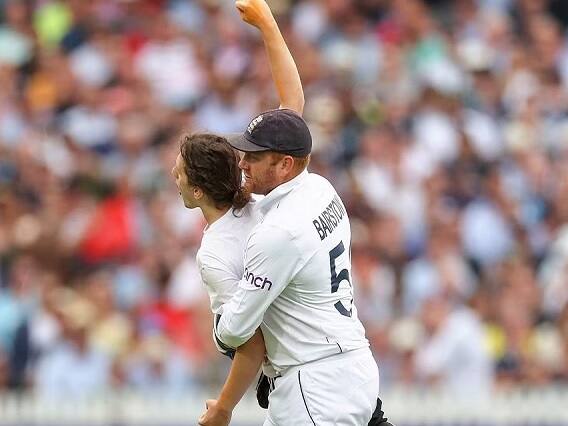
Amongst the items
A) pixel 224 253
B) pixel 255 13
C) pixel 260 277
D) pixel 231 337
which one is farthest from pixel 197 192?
pixel 255 13

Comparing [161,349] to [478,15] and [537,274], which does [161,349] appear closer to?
[537,274]

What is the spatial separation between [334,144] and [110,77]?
93.2 inches

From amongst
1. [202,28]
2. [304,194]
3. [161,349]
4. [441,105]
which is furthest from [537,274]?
[304,194]

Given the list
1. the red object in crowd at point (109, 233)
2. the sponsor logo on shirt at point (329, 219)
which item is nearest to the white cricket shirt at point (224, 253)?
the sponsor logo on shirt at point (329, 219)

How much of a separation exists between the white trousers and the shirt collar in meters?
0.61

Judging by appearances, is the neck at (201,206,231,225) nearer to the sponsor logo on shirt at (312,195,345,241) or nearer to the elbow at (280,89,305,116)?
the sponsor logo on shirt at (312,195,345,241)

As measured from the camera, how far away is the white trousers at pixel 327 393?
19.0 ft

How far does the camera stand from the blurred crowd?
Answer: 11.0 m

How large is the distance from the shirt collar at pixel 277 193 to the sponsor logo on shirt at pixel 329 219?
0.15m

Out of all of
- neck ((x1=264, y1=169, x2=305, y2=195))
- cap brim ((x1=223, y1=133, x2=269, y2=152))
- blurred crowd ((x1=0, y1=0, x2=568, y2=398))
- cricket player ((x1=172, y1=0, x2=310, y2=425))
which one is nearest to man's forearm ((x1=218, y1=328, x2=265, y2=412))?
cricket player ((x1=172, y1=0, x2=310, y2=425))

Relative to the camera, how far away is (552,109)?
43.5 feet

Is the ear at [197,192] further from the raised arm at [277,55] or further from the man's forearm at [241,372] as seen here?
the raised arm at [277,55]

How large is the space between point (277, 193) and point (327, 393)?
0.76 metres

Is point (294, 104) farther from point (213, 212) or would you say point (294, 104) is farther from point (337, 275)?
point (337, 275)
